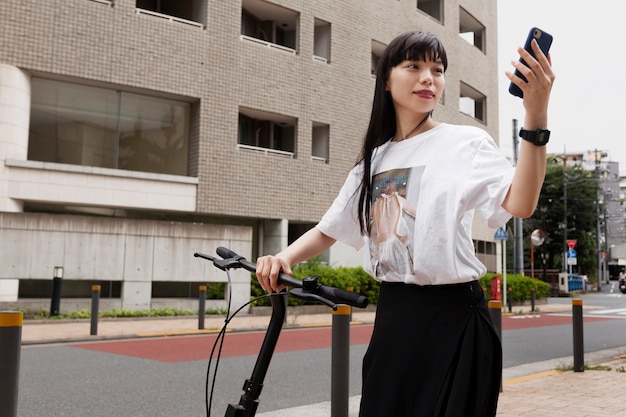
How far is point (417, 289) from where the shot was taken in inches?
74.1

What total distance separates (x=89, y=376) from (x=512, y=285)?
69.2 ft

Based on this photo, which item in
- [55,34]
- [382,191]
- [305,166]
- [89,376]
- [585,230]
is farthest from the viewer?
[585,230]

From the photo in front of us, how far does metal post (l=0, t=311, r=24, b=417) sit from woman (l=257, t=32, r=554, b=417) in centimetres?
151

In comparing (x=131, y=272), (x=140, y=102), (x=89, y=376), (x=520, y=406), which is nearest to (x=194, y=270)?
(x=131, y=272)

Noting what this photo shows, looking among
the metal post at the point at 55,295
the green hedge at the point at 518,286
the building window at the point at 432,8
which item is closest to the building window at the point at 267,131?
the metal post at the point at 55,295

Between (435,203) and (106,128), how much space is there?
17294mm

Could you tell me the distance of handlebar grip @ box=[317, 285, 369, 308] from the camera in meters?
1.50

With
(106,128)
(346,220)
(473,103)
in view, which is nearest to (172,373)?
(346,220)

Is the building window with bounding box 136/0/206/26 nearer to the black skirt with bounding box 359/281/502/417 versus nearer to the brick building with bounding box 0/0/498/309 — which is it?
the brick building with bounding box 0/0/498/309

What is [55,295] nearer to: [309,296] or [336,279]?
[336,279]

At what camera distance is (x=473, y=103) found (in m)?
32.0

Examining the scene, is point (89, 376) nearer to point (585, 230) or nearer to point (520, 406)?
point (520, 406)

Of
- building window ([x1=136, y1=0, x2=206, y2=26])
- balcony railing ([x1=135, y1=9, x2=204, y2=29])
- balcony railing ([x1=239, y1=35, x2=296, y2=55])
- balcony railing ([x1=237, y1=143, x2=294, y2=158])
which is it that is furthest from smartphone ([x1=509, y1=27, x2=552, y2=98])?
balcony railing ([x1=239, y1=35, x2=296, y2=55])

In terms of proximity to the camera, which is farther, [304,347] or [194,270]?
[194,270]
